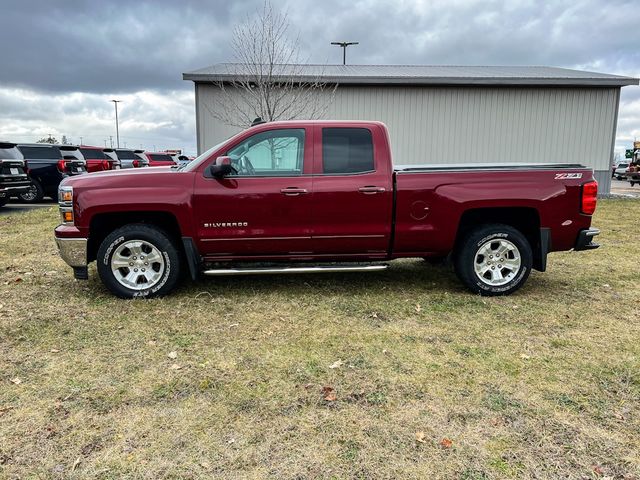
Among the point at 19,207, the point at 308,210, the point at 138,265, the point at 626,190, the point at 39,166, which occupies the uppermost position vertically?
the point at 39,166

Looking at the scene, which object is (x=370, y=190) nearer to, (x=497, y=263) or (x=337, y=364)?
(x=497, y=263)

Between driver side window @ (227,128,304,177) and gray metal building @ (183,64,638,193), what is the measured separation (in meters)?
10.9

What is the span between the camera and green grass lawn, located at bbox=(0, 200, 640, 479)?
2.49 m

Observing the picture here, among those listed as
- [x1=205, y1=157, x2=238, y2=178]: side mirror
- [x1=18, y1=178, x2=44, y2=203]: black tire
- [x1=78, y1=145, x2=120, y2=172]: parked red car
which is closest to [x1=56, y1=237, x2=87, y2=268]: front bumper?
[x1=205, y1=157, x2=238, y2=178]: side mirror

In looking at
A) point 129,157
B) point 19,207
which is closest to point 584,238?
point 19,207

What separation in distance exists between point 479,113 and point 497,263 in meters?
11.9

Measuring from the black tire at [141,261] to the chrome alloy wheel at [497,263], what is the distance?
10.6ft

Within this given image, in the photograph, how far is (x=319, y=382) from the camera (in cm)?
326

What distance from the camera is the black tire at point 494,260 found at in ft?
16.7

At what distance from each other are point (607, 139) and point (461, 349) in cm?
1561

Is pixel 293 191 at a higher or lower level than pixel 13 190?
higher

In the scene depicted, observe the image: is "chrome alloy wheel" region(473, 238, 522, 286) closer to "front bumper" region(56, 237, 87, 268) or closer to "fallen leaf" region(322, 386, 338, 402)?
"fallen leaf" region(322, 386, 338, 402)

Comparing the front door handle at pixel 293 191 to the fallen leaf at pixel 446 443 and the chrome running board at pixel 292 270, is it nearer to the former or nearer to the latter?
the chrome running board at pixel 292 270

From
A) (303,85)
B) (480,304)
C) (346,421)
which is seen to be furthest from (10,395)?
(303,85)
